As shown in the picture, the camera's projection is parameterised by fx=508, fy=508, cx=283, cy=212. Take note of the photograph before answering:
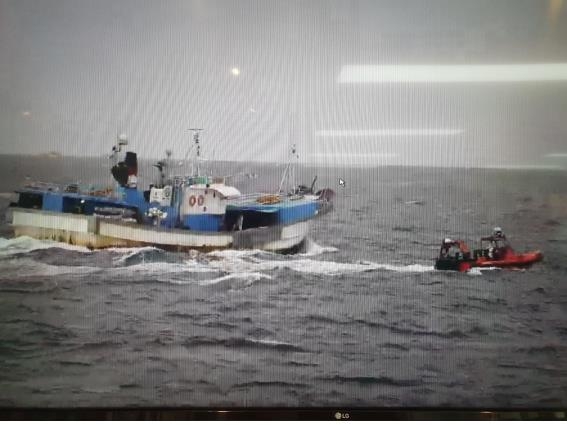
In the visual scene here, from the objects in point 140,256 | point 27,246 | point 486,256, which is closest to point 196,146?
point 140,256

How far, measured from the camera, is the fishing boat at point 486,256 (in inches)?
56.9

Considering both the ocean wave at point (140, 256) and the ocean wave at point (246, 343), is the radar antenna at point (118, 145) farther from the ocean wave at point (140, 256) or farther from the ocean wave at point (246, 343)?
the ocean wave at point (246, 343)

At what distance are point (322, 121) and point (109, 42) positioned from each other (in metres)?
0.67

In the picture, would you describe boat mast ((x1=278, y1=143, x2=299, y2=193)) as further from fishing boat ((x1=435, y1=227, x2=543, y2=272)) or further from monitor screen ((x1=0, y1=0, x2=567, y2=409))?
fishing boat ((x1=435, y1=227, x2=543, y2=272))

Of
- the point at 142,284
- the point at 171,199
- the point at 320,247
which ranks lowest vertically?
the point at 142,284

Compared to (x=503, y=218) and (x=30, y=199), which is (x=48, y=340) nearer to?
(x=30, y=199)

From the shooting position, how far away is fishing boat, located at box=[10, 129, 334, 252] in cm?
146

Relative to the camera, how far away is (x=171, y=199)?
1498 millimetres

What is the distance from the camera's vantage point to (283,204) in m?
1.47

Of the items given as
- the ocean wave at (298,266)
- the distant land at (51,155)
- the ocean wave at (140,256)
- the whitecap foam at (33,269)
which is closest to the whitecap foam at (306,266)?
the ocean wave at (298,266)

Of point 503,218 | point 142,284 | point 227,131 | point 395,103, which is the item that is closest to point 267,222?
point 227,131

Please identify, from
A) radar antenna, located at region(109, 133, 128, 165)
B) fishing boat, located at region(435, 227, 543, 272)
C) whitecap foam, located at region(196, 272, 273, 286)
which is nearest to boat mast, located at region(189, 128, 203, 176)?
radar antenna, located at region(109, 133, 128, 165)

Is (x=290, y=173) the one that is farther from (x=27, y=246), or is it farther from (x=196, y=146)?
(x=27, y=246)

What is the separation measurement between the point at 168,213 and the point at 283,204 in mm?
341
